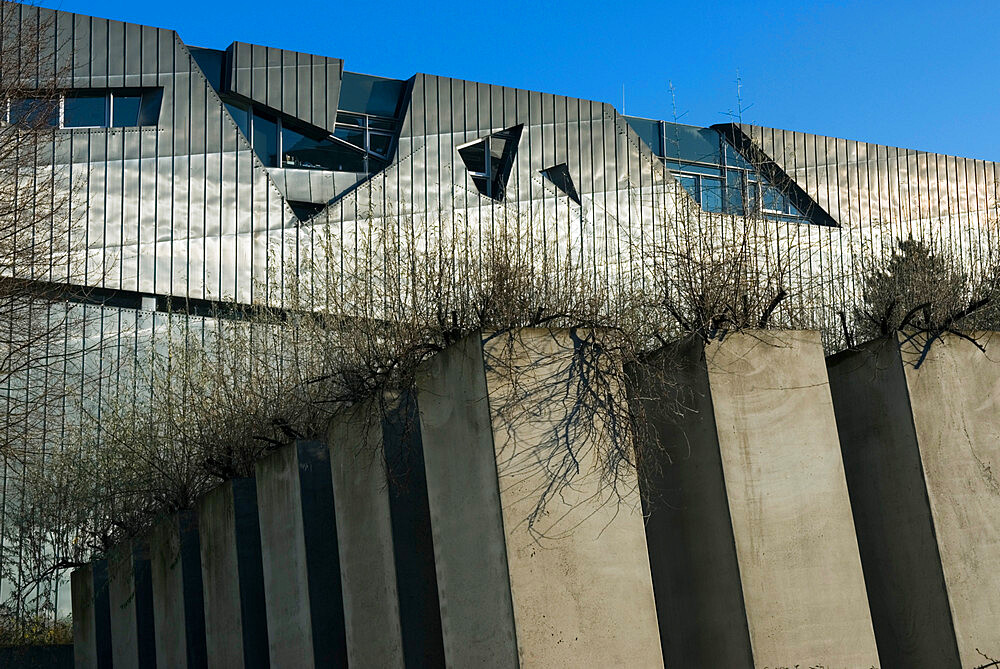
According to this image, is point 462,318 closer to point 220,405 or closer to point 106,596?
point 220,405

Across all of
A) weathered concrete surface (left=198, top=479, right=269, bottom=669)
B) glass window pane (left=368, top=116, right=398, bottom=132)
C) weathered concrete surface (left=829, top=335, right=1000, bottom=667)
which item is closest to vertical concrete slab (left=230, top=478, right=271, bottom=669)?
weathered concrete surface (left=198, top=479, right=269, bottom=669)

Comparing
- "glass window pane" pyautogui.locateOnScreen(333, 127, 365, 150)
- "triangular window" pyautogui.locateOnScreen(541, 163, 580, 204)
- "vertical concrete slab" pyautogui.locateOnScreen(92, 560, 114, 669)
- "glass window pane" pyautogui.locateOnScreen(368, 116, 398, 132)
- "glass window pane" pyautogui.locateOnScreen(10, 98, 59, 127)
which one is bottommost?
"vertical concrete slab" pyautogui.locateOnScreen(92, 560, 114, 669)

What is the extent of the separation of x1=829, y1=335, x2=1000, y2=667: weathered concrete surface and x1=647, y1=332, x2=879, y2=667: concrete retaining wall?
0.98 metres

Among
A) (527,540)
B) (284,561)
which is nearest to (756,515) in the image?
(527,540)

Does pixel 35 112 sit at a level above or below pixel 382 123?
below

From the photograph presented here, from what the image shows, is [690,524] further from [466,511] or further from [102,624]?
[102,624]

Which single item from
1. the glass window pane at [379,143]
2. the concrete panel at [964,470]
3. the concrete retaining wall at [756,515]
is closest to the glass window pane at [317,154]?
the glass window pane at [379,143]

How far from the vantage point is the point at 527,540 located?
711 cm

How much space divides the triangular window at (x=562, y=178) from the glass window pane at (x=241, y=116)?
256 inches

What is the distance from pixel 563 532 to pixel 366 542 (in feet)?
8.79

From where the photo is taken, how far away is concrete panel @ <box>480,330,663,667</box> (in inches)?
275

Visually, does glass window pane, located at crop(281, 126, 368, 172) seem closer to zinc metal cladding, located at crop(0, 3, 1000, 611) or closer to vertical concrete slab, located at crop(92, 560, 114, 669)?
zinc metal cladding, located at crop(0, 3, 1000, 611)

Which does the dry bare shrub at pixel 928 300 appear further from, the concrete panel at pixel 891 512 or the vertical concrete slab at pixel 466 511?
the vertical concrete slab at pixel 466 511

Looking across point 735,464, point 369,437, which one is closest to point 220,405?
point 369,437
